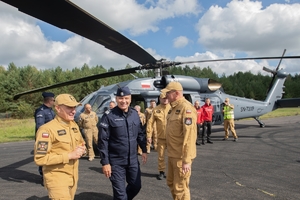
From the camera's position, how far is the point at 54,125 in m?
2.67

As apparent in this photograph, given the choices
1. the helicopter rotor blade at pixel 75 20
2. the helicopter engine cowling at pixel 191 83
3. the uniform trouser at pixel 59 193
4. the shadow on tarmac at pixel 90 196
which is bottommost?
the shadow on tarmac at pixel 90 196

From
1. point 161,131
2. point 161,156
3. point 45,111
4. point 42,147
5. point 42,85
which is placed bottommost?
point 161,156

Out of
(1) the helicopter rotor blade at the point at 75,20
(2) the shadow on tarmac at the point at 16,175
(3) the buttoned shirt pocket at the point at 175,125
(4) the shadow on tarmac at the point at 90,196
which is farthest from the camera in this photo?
(2) the shadow on tarmac at the point at 16,175

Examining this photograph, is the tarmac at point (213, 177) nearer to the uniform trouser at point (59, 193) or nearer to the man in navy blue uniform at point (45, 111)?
the man in navy blue uniform at point (45, 111)

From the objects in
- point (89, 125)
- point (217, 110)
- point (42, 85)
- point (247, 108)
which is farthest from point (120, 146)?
point (42, 85)

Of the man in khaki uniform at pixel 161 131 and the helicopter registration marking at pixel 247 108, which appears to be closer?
the man in khaki uniform at pixel 161 131

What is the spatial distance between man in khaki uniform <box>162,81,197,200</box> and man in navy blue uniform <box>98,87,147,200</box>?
490 mm

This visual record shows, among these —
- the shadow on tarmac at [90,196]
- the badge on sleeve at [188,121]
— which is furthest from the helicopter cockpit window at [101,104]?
the badge on sleeve at [188,121]

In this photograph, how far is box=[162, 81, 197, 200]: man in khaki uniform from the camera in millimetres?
3264

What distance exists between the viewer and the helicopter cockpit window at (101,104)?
8.40 m

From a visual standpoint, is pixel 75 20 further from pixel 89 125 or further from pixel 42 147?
pixel 89 125

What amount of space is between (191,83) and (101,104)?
3647 mm

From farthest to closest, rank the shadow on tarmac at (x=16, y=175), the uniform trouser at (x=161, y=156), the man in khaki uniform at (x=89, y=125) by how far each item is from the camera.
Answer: the man in khaki uniform at (x=89, y=125), the shadow on tarmac at (x=16, y=175), the uniform trouser at (x=161, y=156)

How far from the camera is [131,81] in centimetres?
932
